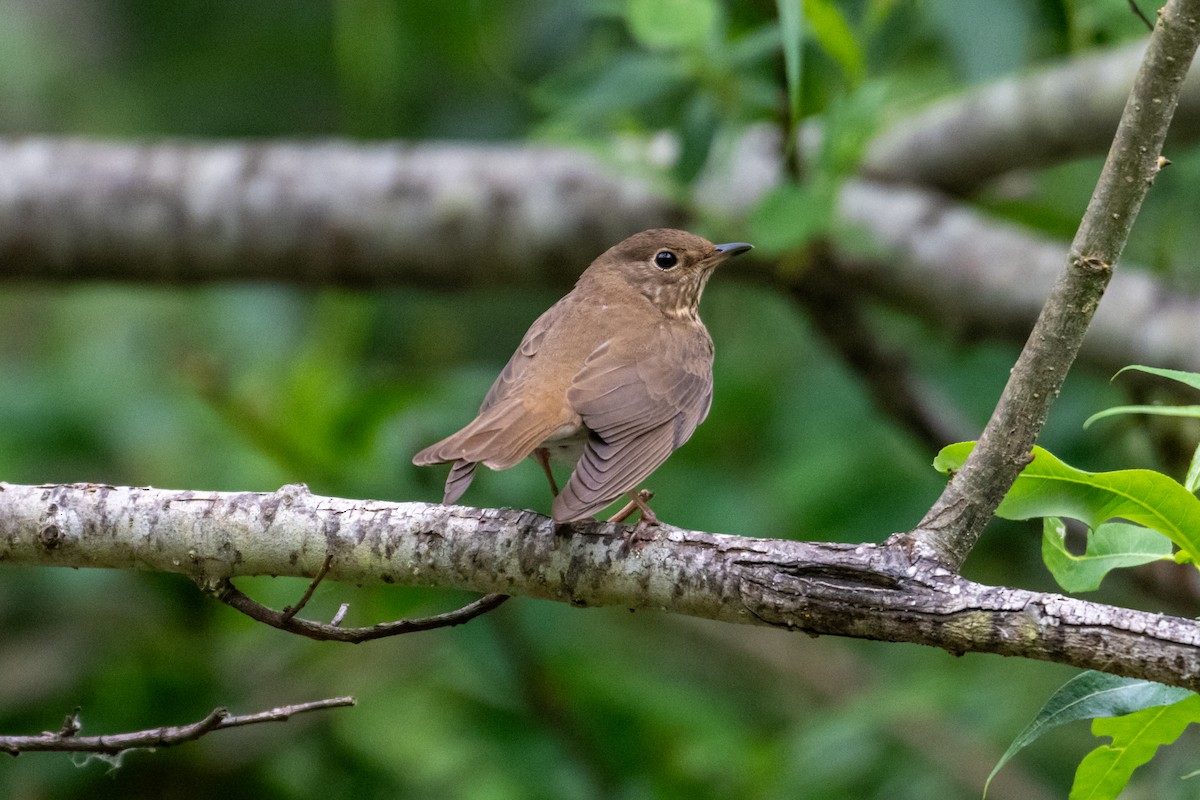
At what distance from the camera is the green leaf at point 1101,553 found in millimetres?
2578

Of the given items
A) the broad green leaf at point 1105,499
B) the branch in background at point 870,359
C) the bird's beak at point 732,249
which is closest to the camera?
the broad green leaf at point 1105,499

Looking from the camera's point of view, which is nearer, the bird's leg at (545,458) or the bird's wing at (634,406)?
the bird's wing at (634,406)

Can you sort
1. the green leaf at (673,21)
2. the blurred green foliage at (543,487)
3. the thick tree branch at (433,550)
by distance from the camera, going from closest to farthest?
the thick tree branch at (433,550) < the green leaf at (673,21) < the blurred green foliage at (543,487)

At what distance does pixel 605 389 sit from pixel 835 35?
4.94ft

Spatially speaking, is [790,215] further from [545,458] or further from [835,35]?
[545,458]

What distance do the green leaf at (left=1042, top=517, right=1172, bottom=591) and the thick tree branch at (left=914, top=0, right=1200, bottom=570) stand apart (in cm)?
17

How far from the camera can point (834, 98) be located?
497 cm

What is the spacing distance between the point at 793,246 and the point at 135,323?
5.20m

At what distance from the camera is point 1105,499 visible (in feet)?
8.34

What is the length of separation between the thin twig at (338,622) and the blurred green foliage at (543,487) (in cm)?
195

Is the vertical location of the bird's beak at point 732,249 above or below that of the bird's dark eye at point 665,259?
above

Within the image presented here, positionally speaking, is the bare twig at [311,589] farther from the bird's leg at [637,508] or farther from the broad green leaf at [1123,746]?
the broad green leaf at [1123,746]

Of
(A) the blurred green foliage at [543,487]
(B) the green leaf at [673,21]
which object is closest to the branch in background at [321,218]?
(A) the blurred green foliage at [543,487]

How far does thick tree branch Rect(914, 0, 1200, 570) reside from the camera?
2.48m
